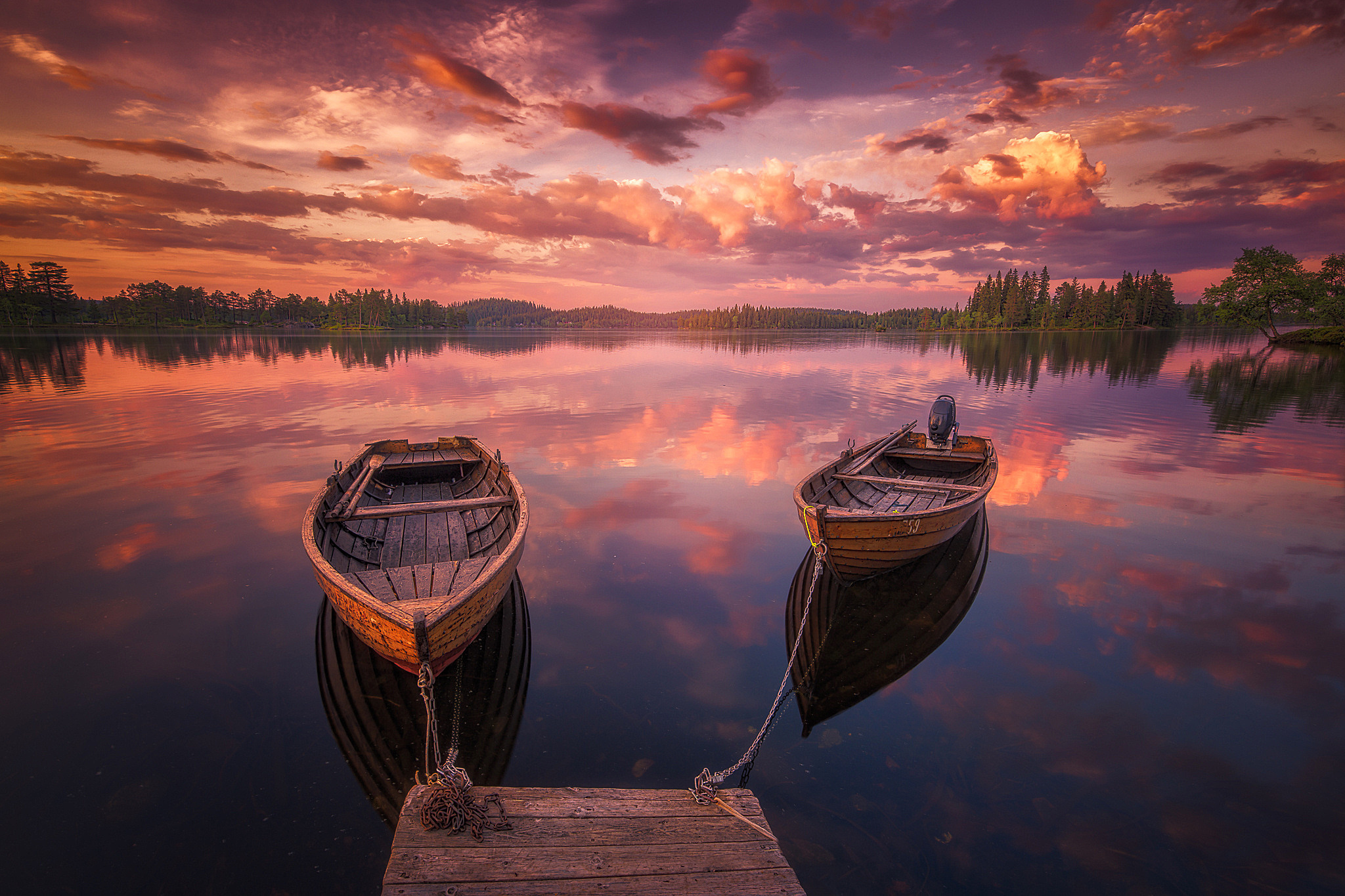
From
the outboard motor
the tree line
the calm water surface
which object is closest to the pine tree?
the tree line

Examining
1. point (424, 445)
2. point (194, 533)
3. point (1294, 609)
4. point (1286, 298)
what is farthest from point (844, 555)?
point (1286, 298)

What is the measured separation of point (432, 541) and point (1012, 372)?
5865 centimetres

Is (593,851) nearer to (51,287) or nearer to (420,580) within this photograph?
(420,580)

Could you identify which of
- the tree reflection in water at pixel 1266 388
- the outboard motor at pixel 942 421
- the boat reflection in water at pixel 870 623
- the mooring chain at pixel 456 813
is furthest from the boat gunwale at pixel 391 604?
the tree reflection in water at pixel 1266 388

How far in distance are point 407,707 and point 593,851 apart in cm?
388

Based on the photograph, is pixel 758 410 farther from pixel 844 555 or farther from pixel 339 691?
pixel 339 691

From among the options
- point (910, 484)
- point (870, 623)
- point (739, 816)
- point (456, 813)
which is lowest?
point (870, 623)

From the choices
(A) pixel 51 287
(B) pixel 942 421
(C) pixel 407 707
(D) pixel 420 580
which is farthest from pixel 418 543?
(A) pixel 51 287

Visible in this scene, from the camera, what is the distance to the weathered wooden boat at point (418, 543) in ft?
19.9

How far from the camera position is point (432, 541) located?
10125mm

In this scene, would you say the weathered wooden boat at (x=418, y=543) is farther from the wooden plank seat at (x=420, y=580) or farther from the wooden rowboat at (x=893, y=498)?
the wooden rowboat at (x=893, y=498)

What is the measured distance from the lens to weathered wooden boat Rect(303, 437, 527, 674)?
6.07 meters

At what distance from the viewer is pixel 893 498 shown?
13.1 m

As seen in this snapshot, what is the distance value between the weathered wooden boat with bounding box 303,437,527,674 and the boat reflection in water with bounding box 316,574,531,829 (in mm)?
1184
